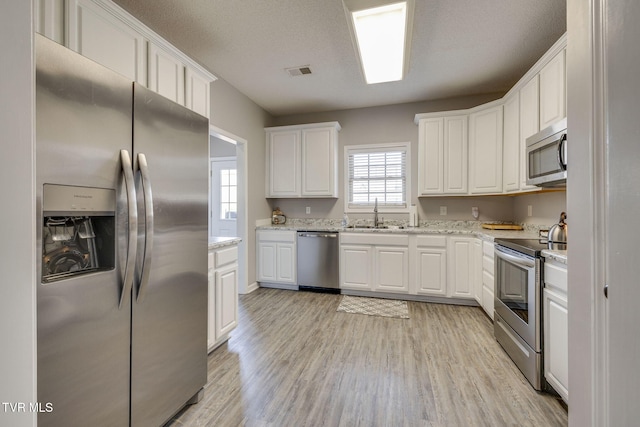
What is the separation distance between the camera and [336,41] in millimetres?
2639

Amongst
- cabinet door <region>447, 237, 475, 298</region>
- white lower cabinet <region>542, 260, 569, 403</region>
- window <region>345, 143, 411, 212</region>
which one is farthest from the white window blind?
white lower cabinet <region>542, 260, 569, 403</region>

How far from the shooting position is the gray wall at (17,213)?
47cm

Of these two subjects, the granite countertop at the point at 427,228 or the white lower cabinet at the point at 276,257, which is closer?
the granite countertop at the point at 427,228

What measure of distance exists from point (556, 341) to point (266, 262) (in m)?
3.35

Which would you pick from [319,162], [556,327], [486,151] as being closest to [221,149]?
[319,162]

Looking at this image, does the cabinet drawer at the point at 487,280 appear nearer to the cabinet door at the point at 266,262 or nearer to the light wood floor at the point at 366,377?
the light wood floor at the point at 366,377

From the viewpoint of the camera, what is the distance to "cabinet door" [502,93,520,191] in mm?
2984

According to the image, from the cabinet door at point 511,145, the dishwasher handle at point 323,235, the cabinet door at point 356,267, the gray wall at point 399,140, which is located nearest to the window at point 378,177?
the gray wall at point 399,140

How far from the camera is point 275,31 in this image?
2494 millimetres

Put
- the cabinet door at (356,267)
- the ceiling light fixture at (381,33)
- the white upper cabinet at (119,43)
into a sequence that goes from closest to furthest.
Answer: the white upper cabinet at (119,43), the ceiling light fixture at (381,33), the cabinet door at (356,267)

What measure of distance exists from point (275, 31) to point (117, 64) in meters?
1.37

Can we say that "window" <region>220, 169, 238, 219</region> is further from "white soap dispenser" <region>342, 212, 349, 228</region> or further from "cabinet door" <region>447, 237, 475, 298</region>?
"cabinet door" <region>447, 237, 475, 298</region>

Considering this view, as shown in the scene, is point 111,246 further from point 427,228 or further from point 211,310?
point 427,228

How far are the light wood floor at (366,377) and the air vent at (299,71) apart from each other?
2789 millimetres
